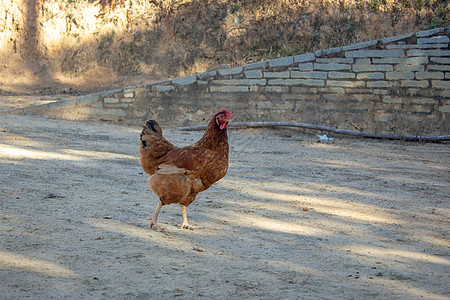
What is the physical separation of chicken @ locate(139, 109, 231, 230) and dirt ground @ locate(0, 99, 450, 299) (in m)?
0.40

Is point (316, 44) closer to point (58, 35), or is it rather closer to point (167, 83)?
point (167, 83)

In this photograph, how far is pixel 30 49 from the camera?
53.0 feet

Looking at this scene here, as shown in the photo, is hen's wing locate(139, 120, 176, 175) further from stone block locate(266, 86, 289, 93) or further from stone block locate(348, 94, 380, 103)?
stone block locate(348, 94, 380, 103)

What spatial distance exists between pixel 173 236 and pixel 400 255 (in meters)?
2.02

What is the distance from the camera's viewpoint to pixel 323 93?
37.3 feet

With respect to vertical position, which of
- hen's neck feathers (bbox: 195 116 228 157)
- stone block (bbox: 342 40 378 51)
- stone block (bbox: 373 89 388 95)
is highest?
stone block (bbox: 342 40 378 51)

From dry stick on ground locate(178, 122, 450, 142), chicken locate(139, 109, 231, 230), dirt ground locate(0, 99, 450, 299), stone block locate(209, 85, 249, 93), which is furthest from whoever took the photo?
stone block locate(209, 85, 249, 93)

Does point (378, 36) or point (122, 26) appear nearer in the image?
point (378, 36)

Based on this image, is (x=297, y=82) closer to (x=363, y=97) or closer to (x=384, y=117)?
(x=363, y=97)

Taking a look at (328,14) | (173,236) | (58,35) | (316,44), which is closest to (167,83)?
(316,44)

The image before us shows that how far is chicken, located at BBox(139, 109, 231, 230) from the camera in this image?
411 cm

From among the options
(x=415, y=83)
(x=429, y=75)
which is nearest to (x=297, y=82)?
(x=415, y=83)

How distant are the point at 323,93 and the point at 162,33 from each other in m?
6.58

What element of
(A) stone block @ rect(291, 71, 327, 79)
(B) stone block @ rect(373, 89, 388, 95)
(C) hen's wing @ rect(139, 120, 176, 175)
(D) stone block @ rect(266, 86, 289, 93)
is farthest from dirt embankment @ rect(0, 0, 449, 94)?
(C) hen's wing @ rect(139, 120, 176, 175)
